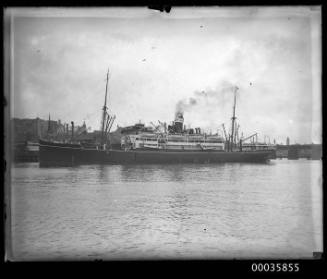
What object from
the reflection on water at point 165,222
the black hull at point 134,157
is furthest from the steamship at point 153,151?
the reflection on water at point 165,222

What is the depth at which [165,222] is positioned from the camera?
531cm

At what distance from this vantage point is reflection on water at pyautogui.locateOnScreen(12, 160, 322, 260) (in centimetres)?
421

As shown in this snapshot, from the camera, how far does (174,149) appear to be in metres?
16.2

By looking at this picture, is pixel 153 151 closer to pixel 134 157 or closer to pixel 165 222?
pixel 134 157

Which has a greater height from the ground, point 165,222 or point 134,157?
point 134,157

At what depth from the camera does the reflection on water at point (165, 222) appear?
13.8ft

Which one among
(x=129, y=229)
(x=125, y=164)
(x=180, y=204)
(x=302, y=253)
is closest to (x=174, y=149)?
(x=125, y=164)

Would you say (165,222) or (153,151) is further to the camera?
(153,151)
